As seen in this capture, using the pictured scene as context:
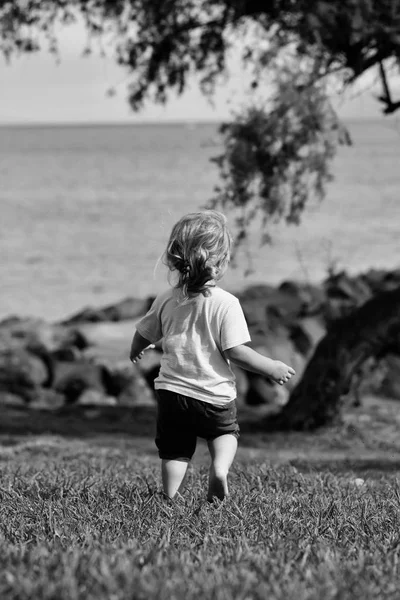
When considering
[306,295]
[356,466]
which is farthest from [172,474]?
[306,295]

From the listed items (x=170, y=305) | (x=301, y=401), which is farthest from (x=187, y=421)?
(x=301, y=401)

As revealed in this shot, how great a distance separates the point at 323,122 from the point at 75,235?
2909 cm

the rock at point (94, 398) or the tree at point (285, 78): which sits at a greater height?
the tree at point (285, 78)

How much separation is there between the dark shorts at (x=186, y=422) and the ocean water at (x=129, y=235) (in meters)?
0.90

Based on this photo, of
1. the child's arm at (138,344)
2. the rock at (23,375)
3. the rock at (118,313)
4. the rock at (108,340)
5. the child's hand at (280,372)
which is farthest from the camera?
the rock at (118,313)

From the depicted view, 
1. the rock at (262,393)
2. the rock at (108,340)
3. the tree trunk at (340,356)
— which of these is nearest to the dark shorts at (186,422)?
the tree trunk at (340,356)

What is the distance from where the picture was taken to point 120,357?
46.7 feet

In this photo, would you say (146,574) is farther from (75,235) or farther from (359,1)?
(75,235)

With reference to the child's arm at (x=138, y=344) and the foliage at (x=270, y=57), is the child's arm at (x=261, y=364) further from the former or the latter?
the foliage at (x=270, y=57)

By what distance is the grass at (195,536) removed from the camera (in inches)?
126

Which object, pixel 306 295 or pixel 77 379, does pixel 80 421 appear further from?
pixel 306 295

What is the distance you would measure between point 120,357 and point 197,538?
10255 millimetres

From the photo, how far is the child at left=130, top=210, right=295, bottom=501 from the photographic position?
183 inches

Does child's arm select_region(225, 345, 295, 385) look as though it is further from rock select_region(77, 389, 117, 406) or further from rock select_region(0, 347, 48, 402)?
rock select_region(0, 347, 48, 402)
